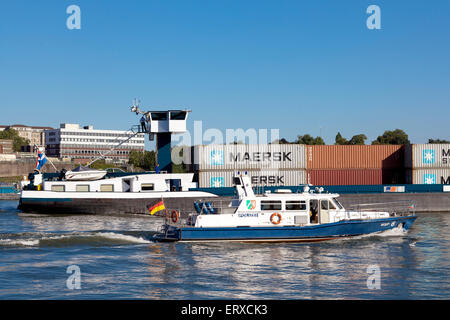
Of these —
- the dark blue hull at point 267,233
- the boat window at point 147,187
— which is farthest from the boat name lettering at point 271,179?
the dark blue hull at point 267,233

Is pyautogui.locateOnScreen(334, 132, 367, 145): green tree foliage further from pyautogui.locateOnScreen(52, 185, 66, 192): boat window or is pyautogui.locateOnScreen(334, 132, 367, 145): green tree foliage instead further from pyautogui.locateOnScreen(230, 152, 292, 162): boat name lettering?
pyautogui.locateOnScreen(52, 185, 66, 192): boat window

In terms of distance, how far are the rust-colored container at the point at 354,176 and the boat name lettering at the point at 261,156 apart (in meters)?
3.12

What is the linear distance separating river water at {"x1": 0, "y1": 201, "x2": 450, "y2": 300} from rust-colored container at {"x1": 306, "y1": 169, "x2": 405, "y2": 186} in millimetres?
19814

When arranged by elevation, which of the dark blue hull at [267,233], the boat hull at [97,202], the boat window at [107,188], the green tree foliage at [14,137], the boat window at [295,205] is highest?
the green tree foliage at [14,137]

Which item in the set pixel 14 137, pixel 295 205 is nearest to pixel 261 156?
pixel 295 205

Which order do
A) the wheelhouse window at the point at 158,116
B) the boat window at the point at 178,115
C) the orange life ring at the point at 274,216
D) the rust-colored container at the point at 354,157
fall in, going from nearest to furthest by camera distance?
the orange life ring at the point at 274,216 < the boat window at the point at 178,115 < the wheelhouse window at the point at 158,116 < the rust-colored container at the point at 354,157

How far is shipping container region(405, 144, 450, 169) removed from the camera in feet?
162

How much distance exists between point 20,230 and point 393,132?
125911mm

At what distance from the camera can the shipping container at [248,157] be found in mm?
48344

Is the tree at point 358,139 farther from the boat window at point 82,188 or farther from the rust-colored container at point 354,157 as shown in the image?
the boat window at point 82,188

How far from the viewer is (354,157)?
50844 millimetres

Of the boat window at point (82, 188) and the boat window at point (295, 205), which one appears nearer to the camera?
the boat window at point (295, 205)

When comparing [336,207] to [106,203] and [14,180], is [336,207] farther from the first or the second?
[14,180]
